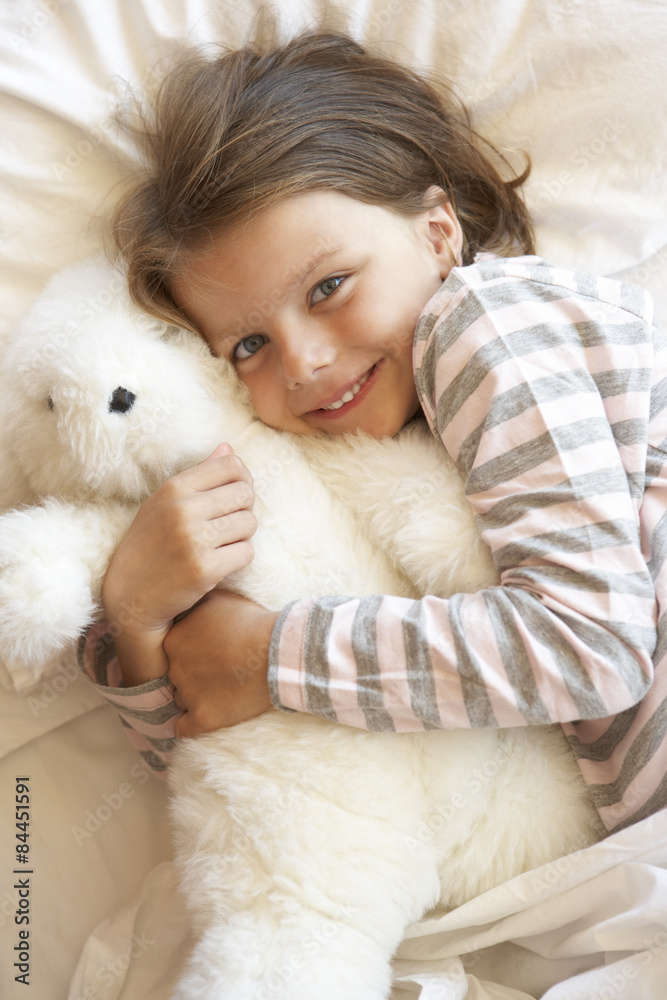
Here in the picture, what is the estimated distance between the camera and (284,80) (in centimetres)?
95

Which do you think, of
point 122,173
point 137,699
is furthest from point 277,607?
point 122,173

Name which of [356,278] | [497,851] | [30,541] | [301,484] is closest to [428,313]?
[356,278]

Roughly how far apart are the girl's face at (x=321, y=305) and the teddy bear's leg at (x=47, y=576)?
279 millimetres

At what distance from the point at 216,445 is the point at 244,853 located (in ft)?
1.52

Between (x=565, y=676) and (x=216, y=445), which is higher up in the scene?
(x=216, y=445)

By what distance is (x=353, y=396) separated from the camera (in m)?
0.94

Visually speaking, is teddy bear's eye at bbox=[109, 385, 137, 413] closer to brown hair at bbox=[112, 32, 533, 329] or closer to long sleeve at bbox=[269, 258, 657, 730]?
brown hair at bbox=[112, 32, 533, 329]

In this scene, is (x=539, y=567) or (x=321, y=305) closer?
(x=539, y=567)

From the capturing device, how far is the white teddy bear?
0.72m

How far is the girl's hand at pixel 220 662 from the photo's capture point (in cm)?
80

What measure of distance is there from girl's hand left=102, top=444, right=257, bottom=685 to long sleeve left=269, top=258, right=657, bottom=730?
106 millimetres

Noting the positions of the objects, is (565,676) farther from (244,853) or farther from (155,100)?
(155,100)

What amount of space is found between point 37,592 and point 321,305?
1.53 feet

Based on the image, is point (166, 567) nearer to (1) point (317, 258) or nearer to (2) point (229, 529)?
(2) point (229, 529)
